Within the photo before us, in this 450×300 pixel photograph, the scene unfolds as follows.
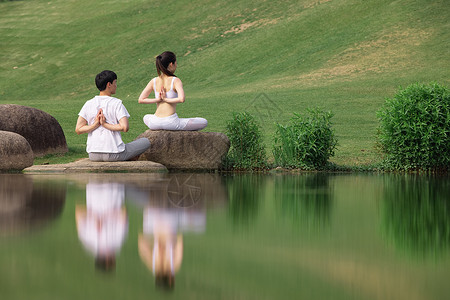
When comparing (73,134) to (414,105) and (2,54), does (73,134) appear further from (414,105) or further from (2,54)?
(2,54)

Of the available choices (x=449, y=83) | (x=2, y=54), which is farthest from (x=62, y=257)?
(x=2, y=54)

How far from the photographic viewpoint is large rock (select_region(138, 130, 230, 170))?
13875 millimetres

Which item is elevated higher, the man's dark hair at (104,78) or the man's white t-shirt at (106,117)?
the man's dark hair at (104,78)

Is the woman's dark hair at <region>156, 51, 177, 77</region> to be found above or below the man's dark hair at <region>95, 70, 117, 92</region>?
above

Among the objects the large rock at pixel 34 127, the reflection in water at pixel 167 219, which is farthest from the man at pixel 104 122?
the large rock at pixel 34 127

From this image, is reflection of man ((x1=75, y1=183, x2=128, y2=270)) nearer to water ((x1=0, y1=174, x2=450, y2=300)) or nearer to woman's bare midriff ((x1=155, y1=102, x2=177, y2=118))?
water ((x1=0, y1=174, x2=450, y2=300))

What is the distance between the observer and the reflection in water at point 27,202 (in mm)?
7227

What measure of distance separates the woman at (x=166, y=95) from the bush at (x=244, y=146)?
106 centimetres

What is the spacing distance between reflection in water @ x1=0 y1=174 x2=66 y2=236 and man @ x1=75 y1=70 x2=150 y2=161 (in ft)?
4.24

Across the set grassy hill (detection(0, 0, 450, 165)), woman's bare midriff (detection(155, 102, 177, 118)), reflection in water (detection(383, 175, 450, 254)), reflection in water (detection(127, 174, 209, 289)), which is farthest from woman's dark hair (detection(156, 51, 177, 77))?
grassy hill (detection(0, 0, 450, 165))

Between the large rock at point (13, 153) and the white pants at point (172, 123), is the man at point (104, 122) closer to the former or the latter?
the white pants at point (172, 123)

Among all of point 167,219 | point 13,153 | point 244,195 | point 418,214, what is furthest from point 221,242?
point 13,153

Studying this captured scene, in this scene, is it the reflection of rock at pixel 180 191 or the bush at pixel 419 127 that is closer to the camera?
the reflection of rock at pixel 180 191

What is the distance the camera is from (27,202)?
8945 mm
